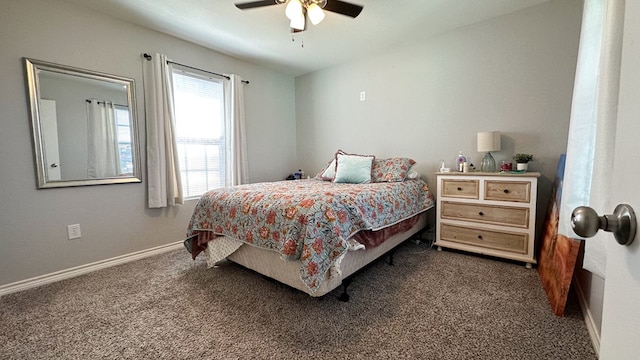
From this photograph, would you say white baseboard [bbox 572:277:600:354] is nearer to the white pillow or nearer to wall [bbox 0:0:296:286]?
the white pillow

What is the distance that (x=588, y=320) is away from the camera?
1456 mm

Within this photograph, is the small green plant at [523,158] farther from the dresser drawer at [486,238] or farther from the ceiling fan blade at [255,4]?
the ceiling fan blade at [255,4]

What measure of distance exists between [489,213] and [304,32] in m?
2.66

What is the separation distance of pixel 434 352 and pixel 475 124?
2367mm

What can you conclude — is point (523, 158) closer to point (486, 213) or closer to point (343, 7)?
point (486, 213)

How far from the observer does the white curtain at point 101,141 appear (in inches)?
94.6

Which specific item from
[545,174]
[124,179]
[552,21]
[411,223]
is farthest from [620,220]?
[124,179]

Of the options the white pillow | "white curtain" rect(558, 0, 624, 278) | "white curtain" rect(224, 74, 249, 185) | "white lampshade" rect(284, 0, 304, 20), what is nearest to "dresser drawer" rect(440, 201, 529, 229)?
"white curtain" rect(558, 0, 624, 278)

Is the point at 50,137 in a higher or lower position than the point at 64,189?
higher

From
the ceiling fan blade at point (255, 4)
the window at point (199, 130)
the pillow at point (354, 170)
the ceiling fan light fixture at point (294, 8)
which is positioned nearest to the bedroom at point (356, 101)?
the window at point (199, 130)

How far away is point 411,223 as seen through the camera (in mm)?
2672

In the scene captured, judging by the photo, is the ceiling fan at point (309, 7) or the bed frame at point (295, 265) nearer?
the bed frame at point (295, 265)

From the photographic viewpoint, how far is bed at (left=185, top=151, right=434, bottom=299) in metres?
1.58

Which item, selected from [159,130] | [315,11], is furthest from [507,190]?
[159,130]
